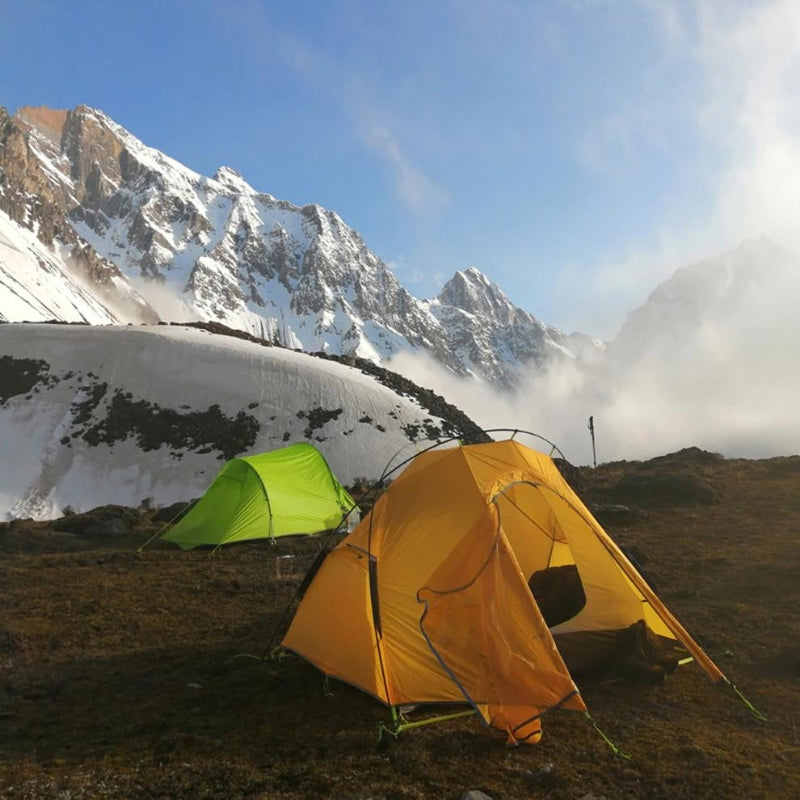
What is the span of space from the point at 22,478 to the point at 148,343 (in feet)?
49.0

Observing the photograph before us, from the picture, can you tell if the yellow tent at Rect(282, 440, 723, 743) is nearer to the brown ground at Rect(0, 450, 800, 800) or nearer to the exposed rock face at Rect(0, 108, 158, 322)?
the brown ground at Rect(0, 450, 800, 800)

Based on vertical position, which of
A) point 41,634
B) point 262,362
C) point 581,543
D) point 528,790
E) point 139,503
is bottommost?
point 528,790

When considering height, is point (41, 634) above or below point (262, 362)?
below

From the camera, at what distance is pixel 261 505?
61.4 feet

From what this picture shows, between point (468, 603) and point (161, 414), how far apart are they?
3574 centimetres

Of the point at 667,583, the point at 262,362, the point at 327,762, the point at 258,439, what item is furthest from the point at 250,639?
the point at 262,362

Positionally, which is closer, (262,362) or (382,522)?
(382,522)

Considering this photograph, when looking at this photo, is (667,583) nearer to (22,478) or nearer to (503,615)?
(503,615)

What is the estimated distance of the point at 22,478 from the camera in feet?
109

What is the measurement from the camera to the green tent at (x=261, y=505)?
18.3 m

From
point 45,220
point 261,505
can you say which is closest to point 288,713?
point 261,505

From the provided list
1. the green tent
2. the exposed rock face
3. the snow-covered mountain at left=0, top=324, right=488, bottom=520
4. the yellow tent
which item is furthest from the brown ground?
the exposed rock face

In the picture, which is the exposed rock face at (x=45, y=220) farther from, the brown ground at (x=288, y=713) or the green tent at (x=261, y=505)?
the brown ground at (x=288, y=713)

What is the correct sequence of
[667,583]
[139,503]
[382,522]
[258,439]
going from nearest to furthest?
[382,522] → [667,583] → [139,503] → [258,439]
